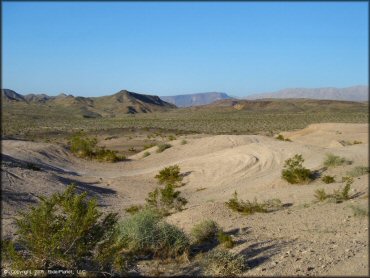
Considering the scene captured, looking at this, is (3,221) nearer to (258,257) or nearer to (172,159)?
(258,257)

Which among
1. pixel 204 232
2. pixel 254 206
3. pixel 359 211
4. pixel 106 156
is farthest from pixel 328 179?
pixel 106 156

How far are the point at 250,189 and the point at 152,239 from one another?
8.76m

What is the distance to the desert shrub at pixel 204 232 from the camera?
10.9 m

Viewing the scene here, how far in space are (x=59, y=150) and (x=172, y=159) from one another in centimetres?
809

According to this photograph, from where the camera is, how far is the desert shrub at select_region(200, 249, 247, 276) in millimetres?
8477

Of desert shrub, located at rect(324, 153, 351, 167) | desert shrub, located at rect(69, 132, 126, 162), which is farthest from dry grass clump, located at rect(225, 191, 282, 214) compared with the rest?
desert shrub, located at rect(69, 132, 126, 162)

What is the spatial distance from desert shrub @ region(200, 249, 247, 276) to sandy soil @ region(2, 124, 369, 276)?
0.24 meters

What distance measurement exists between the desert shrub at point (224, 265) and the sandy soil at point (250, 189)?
0.24 metres

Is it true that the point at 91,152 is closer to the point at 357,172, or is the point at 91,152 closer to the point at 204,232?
the point at 357,172

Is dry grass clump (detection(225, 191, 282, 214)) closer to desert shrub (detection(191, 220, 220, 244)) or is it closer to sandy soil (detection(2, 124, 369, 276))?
sandy soil (detection(2, 124, 369, 276))

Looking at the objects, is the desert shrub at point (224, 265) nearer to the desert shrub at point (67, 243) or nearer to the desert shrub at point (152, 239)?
the desert shrub at point (152, 239)

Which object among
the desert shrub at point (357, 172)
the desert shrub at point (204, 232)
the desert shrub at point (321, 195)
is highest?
the desert shrub at point (357, 172)

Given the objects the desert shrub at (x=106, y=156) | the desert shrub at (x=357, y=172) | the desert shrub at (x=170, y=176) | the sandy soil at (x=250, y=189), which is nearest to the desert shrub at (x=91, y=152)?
the desert shrub at (x=106, y=156)

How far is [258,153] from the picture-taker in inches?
963
